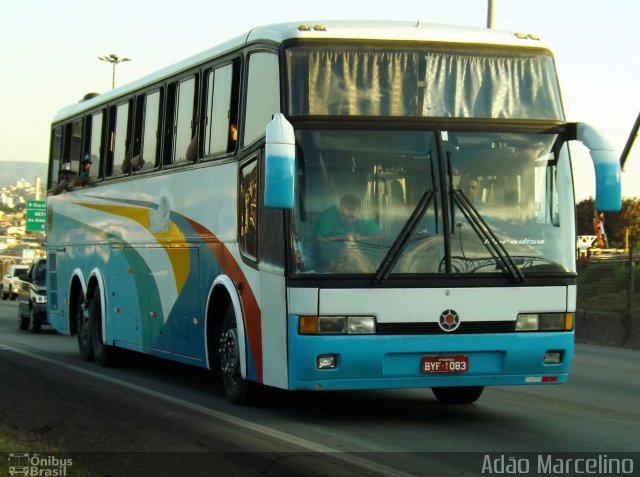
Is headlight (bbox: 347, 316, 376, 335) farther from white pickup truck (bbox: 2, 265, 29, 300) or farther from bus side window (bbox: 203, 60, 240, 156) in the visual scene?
white pickup truck (bbox: 2, 265, 29, 300)

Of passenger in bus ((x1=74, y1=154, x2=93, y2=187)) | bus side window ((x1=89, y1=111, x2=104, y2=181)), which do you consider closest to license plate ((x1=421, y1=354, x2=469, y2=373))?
bus side window ((x1=89, y1=111, x2=104, y2=181))

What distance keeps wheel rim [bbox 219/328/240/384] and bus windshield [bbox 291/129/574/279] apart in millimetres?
1908

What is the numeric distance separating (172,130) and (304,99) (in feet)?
14.0

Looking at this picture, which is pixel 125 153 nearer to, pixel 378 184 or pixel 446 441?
pixel 378 184

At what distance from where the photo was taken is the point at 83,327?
61.8 feet

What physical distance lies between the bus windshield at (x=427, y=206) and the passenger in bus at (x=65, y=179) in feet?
32.2

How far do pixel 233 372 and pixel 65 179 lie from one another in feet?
28.7

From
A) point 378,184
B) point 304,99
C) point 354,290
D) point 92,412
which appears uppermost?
point 304,99

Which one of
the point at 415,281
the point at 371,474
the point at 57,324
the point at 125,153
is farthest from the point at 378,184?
the point at 57,324

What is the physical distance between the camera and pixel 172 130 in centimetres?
1466

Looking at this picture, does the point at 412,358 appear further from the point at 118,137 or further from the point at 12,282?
the point at 12,282

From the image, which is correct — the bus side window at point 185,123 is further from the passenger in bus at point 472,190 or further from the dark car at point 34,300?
the dark car at point 34,300

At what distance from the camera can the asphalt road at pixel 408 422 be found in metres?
8.95

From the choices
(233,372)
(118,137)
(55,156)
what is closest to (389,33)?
(233,372)
